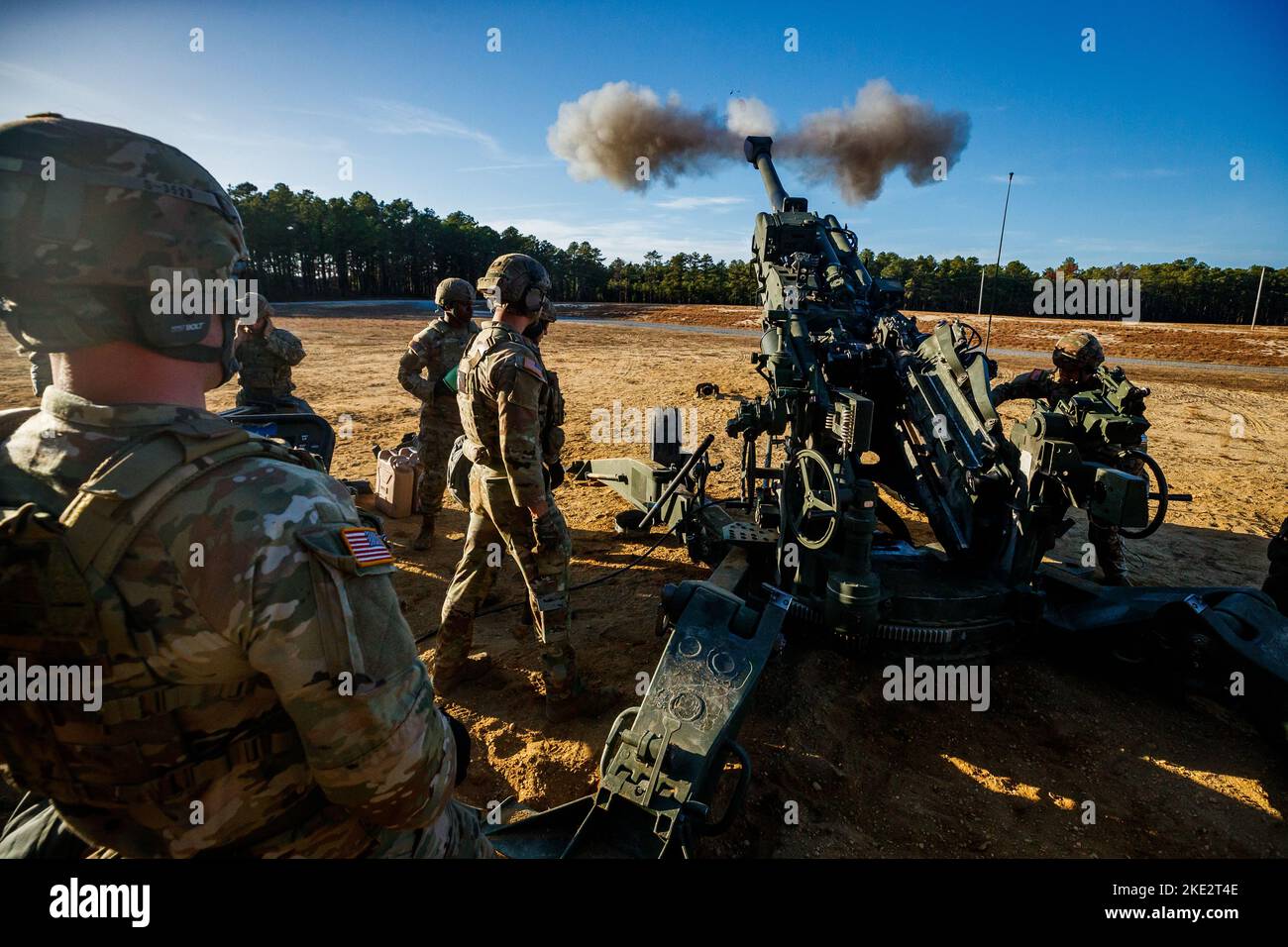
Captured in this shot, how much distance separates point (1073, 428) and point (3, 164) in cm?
485

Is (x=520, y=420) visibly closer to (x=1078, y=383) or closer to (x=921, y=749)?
(x=921, y=749)

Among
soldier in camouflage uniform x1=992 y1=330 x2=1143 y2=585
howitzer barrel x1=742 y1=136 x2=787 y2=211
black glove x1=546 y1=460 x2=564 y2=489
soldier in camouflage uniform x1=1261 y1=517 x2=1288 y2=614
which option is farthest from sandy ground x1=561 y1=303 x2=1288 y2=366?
black glove x1=546 y1=460 x2=564 y2=489

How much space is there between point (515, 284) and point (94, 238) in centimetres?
248

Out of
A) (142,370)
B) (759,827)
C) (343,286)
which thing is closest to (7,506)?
A: (142,370)

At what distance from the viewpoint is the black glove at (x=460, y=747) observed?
1.63 m

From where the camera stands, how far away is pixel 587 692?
3.91 metres

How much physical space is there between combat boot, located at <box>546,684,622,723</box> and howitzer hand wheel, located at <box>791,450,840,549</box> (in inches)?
60.6

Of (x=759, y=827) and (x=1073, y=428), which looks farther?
(x=1073, y=428)

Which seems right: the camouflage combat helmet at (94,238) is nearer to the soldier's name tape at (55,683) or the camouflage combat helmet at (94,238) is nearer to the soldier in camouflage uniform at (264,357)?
the soldier's name tape at (55,683)

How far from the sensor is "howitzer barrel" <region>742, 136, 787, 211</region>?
24.5 ft

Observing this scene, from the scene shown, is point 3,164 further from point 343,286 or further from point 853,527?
point 343,286

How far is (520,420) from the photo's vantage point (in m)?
3.40

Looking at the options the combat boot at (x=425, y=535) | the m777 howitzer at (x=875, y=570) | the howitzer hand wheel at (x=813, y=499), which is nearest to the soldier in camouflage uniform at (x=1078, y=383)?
the m777 howitzer at (x=875, y=570)

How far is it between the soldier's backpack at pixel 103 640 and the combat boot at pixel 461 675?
9.25 feet
